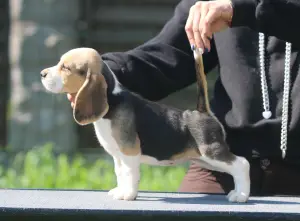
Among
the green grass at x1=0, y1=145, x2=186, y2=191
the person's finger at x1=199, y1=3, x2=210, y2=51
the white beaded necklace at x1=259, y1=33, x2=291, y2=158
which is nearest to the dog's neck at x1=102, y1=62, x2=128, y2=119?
the person's finger at x1=199, y1=3, x2=210, y2=51

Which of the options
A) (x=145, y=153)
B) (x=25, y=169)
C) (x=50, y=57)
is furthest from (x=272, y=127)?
(x=50, y=57)

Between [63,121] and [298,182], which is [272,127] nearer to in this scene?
[298,182]

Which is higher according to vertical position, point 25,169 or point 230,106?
point 230,106

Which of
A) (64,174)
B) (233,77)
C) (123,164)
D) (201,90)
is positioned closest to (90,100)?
(123,164)

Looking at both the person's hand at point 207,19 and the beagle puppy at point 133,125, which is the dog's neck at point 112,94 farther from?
the person's hand at point 207,19

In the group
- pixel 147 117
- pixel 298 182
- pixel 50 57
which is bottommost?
pixel 50 57

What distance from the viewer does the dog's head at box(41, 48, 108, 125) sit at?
5.84ft

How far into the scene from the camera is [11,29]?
508 cm

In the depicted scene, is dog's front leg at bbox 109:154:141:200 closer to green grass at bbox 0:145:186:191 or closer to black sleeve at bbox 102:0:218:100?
black sleeve at bbox 102:0:218:100

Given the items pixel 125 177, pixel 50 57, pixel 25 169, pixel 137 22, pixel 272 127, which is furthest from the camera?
pixel 137 22

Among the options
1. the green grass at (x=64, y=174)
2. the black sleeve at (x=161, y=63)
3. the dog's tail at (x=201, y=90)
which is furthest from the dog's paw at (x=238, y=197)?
the green grass at (x=64, y=174)

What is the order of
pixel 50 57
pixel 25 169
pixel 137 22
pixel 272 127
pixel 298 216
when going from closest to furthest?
1. pixel 298 216
2. pixel 272 127
3. pixel 25 169
4. pixel 50 57
5. pixel 137 22

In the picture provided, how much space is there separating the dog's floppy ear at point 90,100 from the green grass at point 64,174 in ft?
6.11

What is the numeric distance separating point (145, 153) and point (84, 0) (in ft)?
11.3
